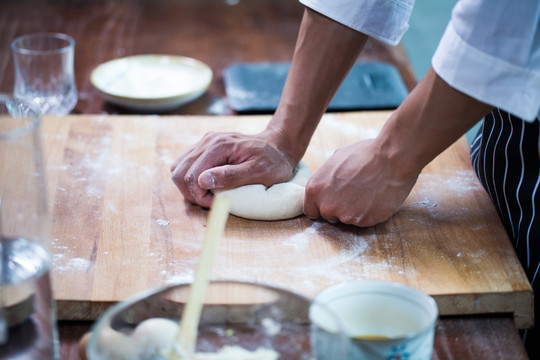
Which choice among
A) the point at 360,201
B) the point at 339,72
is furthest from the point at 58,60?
the point at 360,201

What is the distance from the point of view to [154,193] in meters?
1.17

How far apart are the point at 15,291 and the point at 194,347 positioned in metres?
0.18

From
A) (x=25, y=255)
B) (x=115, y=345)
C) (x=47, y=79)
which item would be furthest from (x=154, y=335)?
(x=47, y=79)

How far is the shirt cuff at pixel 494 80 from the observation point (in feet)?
2.64

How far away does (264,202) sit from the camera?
108cm

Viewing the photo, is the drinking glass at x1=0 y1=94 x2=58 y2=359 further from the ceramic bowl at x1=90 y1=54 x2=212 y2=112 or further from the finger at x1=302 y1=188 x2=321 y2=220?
the ceramic bowl at x1=90 y1=54 x2=212 y2=112

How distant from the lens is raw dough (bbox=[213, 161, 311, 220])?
108cm

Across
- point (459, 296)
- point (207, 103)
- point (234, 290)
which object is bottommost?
point (207, 103)

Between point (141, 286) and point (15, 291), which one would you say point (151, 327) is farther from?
point (141, 286)

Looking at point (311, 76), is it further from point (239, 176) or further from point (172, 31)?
point (172, 31)

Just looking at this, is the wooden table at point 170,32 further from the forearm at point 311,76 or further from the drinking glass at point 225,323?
the drinking glass at point 225,323

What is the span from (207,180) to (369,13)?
1.30 ft

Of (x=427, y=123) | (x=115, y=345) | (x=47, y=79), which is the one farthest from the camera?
(x=47, y=79)

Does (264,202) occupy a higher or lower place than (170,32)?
higher
